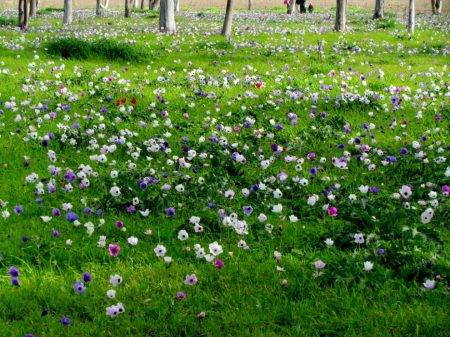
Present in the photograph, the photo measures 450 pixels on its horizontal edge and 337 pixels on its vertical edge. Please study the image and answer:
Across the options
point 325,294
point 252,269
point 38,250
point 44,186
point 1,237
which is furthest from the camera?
point 44,186

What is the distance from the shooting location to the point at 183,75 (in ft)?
40.5

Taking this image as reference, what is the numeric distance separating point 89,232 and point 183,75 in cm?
806

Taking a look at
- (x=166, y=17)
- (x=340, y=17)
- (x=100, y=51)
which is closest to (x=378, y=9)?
(x=340, y=17)

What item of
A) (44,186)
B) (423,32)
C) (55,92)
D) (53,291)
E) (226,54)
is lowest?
(53,291)

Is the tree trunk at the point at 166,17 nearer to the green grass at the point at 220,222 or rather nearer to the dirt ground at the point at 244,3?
the green grass at the point at 220,222

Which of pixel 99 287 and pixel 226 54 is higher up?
pixel 226 54

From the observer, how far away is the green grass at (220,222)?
3.71 m

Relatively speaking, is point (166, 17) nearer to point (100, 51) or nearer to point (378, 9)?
point (100, 51)

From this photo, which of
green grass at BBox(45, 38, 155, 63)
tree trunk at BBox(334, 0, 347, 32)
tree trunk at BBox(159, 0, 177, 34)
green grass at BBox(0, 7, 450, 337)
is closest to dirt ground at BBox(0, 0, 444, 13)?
tree trunk at BBox(334, 0, 347, 32)

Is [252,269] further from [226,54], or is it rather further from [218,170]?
[226,54]

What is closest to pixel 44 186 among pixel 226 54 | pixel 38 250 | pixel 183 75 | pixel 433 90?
pixel 38 250

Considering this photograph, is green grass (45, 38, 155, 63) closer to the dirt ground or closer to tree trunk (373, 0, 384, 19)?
tree trunk (373, 0, 384, 19)

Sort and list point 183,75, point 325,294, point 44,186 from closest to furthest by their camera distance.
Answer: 1. point 325,294
2. point 44,186
3. point 183,75

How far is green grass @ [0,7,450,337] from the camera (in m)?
3.71
